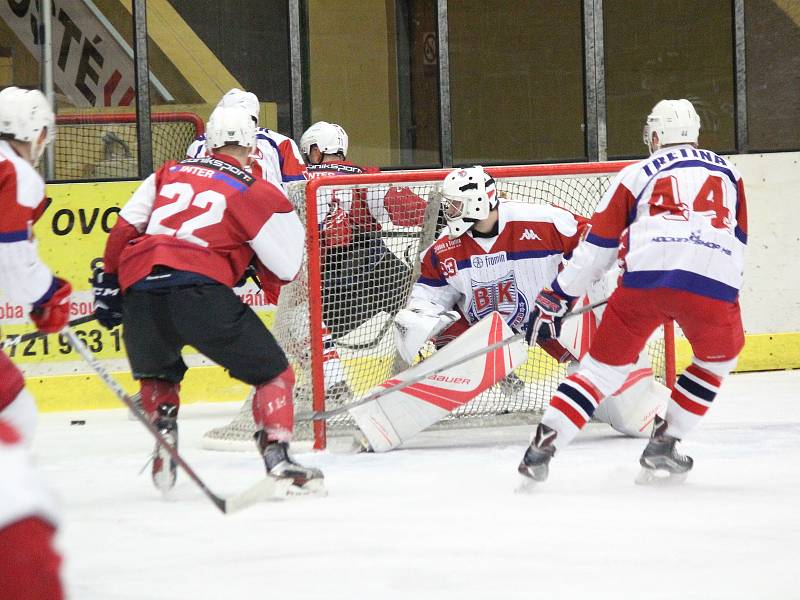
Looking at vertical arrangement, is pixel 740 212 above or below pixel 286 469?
above

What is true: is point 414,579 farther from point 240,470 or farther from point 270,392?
point 240,470

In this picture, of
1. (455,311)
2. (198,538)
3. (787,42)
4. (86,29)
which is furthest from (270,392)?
(787,42)

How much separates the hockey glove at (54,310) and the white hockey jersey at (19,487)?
76.1 inches

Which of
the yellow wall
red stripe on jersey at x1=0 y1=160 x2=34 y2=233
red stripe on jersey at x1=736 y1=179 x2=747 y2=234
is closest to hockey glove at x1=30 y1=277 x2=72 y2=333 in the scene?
red stripe on jersey at x1=0 y1=160 x2=34 y2=233

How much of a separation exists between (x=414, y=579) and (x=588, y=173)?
2.47 meters

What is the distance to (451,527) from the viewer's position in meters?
2.92

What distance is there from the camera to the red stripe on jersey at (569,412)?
3.33 metres

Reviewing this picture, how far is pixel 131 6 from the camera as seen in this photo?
19.6ft

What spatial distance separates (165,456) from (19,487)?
237 cm

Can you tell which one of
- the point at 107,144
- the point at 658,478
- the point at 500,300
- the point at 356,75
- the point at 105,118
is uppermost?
the point at 356,75

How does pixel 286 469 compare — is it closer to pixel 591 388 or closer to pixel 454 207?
pixel 591 388

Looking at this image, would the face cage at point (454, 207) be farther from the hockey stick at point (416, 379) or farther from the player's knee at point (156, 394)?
the player's knee at point (156, 394)

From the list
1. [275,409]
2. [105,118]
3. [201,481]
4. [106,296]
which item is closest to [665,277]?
[275,409]

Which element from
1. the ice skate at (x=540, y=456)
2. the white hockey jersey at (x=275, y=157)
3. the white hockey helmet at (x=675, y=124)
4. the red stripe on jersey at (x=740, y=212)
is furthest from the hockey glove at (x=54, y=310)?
the white hockey jersey at (x=275, y=157)
